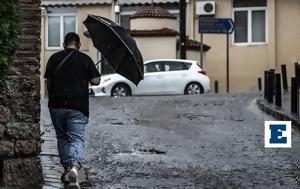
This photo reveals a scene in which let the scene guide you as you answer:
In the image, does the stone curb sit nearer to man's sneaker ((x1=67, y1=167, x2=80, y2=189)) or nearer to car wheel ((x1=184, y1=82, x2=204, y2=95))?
man's sneaker ((x1=67, y1=167, x2=80, y2=189))

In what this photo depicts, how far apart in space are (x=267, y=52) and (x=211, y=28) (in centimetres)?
536

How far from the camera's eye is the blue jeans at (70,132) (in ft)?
26.4

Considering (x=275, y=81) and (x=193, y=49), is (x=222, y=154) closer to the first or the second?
(x=275, y=81)

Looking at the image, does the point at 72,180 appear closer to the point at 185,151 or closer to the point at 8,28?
the point at 8,28

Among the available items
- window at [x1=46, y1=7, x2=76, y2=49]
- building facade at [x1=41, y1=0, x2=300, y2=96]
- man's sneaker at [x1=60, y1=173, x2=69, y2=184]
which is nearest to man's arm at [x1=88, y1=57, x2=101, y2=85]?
man's sneaker at [x1=60, y1=173, x2=69, y2=184]

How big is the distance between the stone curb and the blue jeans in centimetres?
681

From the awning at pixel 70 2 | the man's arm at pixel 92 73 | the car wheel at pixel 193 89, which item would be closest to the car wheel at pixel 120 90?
the car wheel at pixel 193 89

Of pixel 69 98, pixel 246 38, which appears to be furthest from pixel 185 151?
pixel 246 38

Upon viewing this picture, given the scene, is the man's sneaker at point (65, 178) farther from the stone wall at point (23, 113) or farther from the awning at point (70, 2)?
the awning at point (70, 2)

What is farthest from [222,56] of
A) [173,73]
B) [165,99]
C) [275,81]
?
[275,81]

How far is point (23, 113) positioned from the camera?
7926 mm

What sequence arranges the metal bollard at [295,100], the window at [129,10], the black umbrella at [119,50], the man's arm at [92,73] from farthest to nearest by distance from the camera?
the window at [129,10] < the metal bollard at [295,100] < the black umbrella at [119,50] < the man's arm at [92,73]

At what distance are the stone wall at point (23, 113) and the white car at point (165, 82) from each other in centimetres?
1906

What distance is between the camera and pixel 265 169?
9836mm
